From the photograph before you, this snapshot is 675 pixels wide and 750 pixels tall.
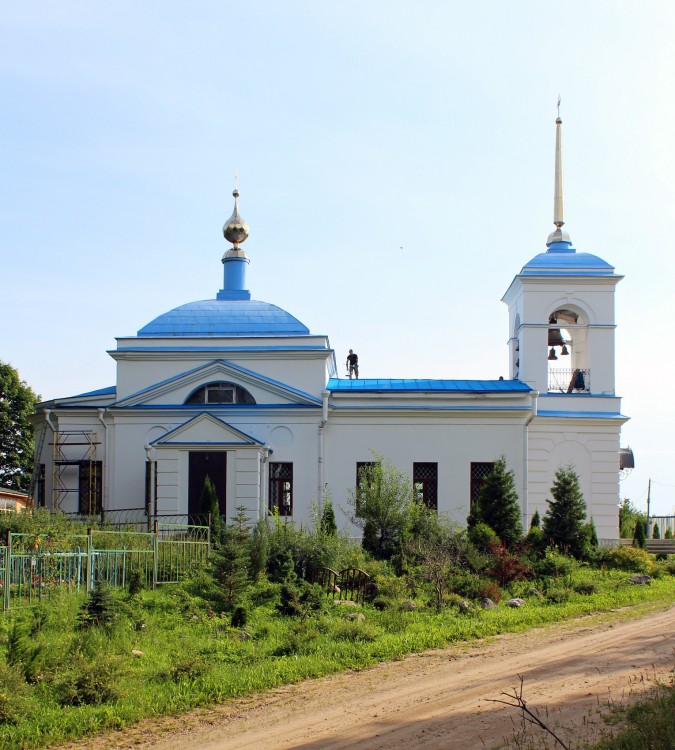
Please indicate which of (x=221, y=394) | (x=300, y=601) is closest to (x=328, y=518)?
(x=221, y=394)

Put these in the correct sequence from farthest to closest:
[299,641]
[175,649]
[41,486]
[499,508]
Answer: [41,486], [499,508], [299,641], [175,649]

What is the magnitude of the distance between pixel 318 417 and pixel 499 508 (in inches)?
223

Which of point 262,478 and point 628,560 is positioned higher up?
point 262,478

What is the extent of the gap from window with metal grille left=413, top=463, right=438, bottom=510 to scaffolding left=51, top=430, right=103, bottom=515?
8785mm

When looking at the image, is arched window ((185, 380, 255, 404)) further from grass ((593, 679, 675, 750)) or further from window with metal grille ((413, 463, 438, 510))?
grass ((593, 679, 675, 750))

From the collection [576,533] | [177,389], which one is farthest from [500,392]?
[177,389]

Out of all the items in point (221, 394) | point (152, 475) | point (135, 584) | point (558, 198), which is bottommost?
point (135, 584)

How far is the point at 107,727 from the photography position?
34.4ft

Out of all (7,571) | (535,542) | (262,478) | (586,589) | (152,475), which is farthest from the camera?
(262,478)

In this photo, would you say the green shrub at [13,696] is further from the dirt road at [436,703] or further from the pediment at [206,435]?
the pediment at [206,435]

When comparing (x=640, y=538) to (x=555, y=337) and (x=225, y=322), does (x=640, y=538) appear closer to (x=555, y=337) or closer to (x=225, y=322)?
(x=555, y=337)

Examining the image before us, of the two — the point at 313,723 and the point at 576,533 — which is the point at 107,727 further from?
the point at 576,533

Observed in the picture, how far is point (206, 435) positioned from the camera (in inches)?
1019

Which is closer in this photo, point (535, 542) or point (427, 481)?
point (535, 542)
